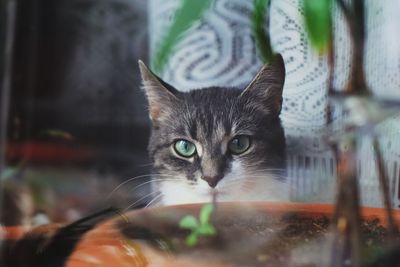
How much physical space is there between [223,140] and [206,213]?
10cm

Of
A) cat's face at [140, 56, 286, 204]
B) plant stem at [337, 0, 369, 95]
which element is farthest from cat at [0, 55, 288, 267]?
plant stem at [337, 0, 369, 95]

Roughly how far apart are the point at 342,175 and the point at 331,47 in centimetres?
14

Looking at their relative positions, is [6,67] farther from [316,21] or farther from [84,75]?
[316,21]

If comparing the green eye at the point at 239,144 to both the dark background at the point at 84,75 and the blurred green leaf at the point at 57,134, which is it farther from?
the blurred green leaf at the point at 57,134

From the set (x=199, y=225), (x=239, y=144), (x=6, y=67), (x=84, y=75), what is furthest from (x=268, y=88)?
(x=6, y=67)

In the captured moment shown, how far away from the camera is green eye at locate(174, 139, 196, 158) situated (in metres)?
0.68

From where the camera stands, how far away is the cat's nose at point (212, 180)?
67 cm

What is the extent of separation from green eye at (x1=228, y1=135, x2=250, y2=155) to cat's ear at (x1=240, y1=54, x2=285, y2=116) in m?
0.05

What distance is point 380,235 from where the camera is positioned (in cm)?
61

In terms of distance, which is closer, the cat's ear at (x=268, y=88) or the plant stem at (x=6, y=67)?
the cat's ear at (x=268, y=88)

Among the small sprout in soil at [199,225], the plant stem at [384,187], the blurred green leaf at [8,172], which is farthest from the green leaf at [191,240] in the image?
the blurred green leaf at [8,172]

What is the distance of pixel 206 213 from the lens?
0.67 m

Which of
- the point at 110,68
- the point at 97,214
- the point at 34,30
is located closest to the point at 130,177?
the point at 97,214

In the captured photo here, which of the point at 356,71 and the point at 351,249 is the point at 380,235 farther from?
the point at 356,71
